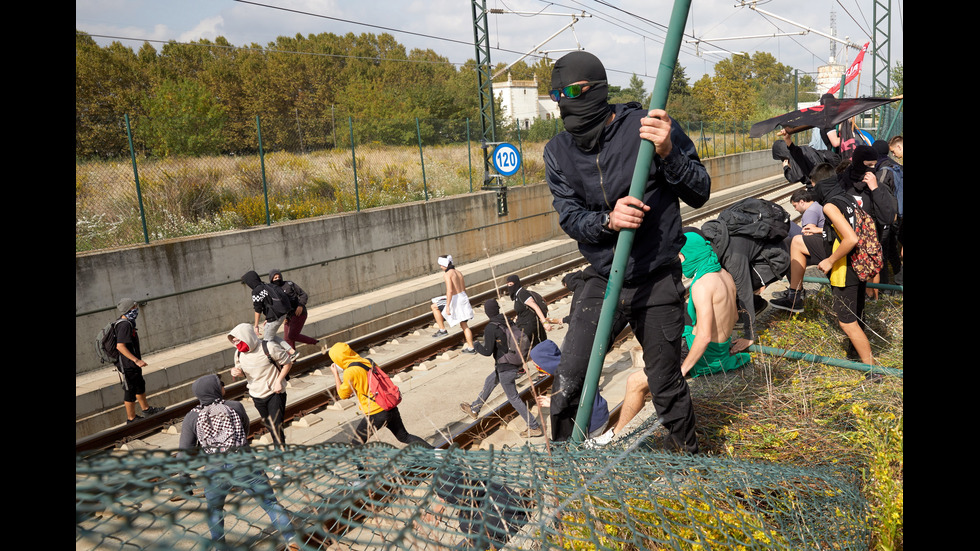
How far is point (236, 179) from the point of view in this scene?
606 inches

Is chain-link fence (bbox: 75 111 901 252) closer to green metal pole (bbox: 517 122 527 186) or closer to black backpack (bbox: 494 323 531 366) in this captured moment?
green metal pole (bbox: 517 122 527 186)

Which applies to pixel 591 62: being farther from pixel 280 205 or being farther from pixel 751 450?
pixel 280 205

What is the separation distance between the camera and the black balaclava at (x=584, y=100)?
9.91 feet

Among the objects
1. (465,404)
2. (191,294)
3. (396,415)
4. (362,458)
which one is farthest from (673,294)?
(191,294)

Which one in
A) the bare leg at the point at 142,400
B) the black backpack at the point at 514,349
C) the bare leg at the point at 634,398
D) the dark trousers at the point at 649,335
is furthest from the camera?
the bare leg at the point at 142,400

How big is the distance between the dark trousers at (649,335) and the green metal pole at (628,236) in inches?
8.1

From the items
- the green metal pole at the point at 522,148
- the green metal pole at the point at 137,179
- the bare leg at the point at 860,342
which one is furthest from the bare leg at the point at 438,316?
the green metal pole at the point at 522,148

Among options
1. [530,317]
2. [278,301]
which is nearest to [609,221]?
[530,317]

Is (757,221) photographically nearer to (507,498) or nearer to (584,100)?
(584,100)

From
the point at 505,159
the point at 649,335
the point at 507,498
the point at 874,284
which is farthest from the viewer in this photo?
the point at 505,159

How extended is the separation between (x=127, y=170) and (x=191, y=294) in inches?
117

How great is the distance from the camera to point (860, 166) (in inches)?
242

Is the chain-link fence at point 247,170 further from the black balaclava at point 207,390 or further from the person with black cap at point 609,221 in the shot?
the person with black cap at point 609,221

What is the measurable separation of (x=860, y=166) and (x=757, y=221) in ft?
3.41
